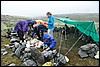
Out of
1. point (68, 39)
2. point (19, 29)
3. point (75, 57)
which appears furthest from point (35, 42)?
point (68, 39)

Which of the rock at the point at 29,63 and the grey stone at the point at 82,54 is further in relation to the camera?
the grey stone at the point at 82,54

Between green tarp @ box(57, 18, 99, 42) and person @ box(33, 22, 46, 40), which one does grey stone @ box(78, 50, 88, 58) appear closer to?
green tarp @ box(57, 18, 99, 42)

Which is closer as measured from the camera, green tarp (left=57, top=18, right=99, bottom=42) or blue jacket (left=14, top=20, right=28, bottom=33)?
blue jacket (left=14, top=20, right=28, bottom=33)

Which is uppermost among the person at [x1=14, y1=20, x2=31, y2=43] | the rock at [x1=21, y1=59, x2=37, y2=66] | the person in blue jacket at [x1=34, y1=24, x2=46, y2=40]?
the person at [x1=14, y1=20, x2=31, y2=43]

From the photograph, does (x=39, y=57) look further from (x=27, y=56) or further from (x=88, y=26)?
(x=88, y=26)

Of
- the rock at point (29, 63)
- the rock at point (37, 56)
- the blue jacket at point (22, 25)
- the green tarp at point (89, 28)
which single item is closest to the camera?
the rock at point (29, 63)

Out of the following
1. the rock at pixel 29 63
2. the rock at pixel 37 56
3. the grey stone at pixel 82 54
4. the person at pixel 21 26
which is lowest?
the grey stone at pixel 82 54

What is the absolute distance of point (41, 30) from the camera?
1135cm

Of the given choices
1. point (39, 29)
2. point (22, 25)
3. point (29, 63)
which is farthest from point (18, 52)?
point (39, 29)

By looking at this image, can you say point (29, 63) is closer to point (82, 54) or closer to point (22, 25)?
point (82, 54)

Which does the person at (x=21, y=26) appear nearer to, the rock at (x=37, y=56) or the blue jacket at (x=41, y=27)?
the blue jacket at (x=41, y=27)

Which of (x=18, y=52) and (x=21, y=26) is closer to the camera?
(x=18, y=52)

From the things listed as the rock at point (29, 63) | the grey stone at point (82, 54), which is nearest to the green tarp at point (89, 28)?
the grey stone at point (82, 54)

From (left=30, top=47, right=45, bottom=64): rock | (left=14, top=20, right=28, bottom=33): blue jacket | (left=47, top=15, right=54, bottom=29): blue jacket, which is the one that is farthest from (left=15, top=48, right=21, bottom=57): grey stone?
(left=47, top=15, right=54, bottom=29): blue jacket
